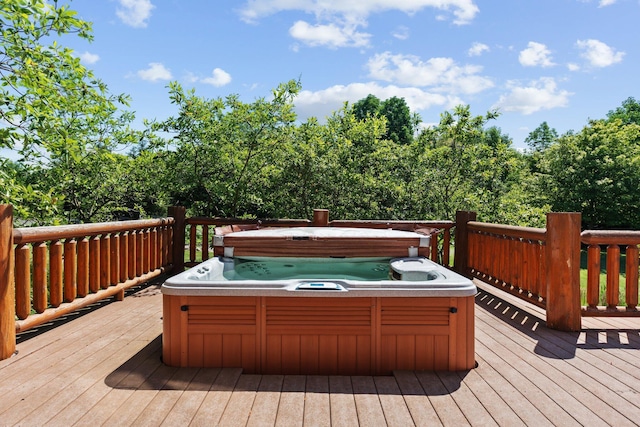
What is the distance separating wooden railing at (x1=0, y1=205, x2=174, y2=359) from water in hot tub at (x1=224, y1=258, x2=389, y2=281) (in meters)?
1.19

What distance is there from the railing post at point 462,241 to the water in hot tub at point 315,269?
6.74 ft

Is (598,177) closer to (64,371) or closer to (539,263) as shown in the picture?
(539,263)

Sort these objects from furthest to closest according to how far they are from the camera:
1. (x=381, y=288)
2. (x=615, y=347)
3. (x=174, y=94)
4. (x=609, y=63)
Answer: (x=609, y=63), (x=174, y=94), (x=615, y=347), (x=381, y=288)

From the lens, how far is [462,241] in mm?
5484

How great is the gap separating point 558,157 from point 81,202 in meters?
17.9

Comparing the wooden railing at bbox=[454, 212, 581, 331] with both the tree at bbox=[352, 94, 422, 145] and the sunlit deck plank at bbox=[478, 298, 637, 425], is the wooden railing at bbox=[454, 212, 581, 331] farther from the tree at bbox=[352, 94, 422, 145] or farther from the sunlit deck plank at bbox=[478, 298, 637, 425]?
the tree at bbox=[352, 94, 422, 145]

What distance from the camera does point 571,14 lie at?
27.8ft

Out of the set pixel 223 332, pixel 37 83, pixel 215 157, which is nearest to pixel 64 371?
pixel 223 332

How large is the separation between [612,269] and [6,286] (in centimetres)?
423

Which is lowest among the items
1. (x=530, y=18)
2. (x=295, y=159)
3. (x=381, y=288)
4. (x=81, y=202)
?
(x=381, y=288)

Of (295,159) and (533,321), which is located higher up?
(295,159)

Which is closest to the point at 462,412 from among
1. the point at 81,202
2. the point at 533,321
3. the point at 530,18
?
the point at 533,321

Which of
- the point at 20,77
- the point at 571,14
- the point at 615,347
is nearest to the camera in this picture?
the point at 615,347

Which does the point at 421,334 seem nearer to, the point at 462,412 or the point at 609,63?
the point at 462,412
